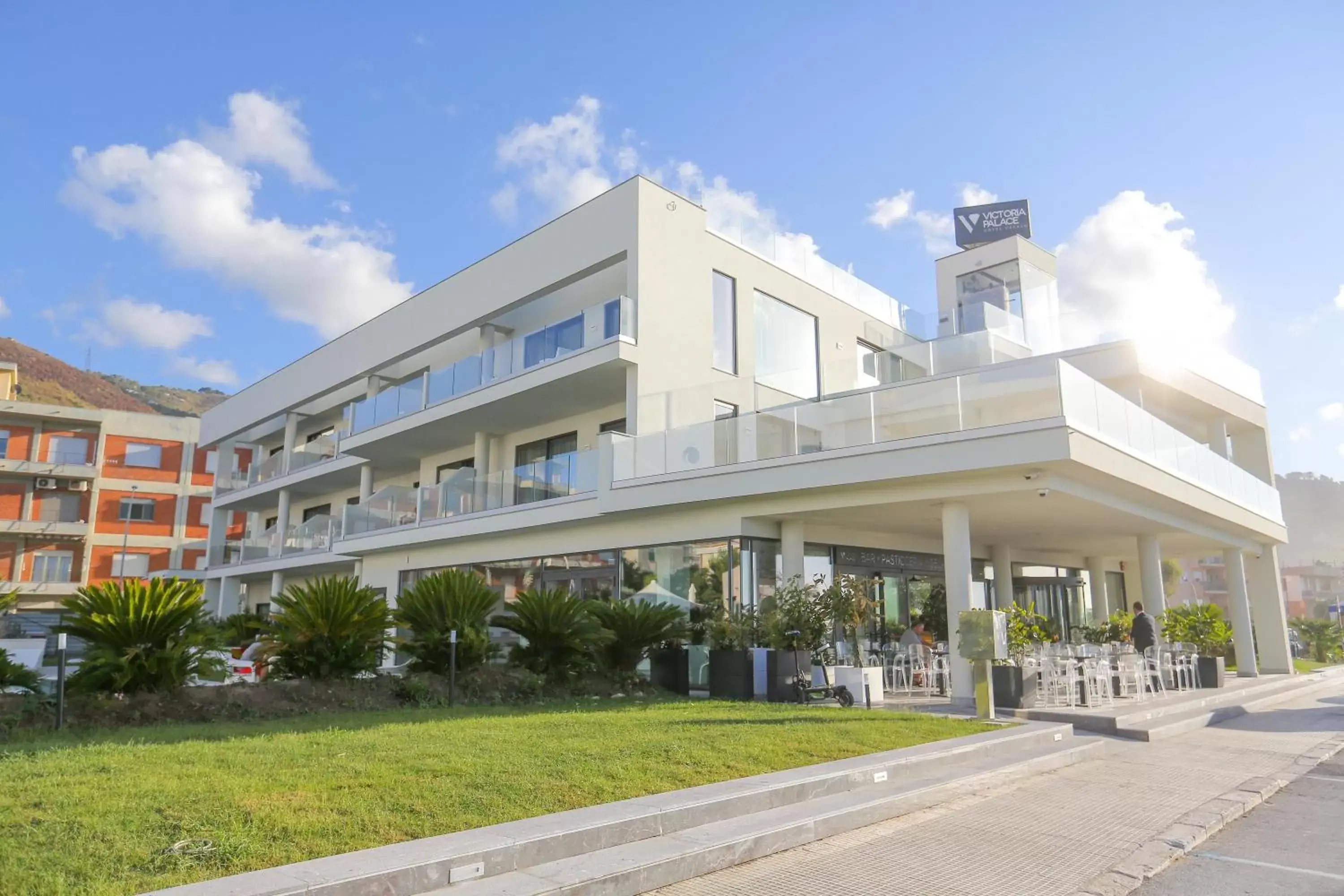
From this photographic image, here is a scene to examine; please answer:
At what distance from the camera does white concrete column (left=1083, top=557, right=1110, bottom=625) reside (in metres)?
26.7

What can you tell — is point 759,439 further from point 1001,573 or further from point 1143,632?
point 1001,573

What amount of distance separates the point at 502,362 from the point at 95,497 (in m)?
39.7

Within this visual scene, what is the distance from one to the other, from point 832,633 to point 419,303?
1550cm

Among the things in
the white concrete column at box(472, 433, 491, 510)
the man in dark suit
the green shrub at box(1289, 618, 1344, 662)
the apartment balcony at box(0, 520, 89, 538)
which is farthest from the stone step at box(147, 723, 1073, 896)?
the apartment balcony at box(0, 520, 89, 538)

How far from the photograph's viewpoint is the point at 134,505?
168ft

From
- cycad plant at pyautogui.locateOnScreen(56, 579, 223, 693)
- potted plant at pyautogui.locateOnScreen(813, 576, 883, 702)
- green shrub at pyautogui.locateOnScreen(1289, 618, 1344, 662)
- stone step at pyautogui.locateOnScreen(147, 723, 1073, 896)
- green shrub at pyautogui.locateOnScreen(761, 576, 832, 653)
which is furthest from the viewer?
green shrub at pyautogui.locateOnScreen(1289, 618, 1344, 662)

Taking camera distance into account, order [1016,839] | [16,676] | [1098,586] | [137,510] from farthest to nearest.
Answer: [137,510] < [1098,586] < [16,676] < [1016,839]

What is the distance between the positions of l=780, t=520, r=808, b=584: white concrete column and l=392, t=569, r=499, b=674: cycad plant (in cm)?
563

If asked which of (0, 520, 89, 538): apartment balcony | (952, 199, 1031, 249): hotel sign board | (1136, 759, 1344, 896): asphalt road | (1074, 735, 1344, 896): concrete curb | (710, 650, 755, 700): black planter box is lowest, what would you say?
(1136, 759, 1344, 896): asphalt road

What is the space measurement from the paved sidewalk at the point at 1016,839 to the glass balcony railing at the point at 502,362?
39.4 ft

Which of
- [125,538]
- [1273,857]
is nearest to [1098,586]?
[1273,857]

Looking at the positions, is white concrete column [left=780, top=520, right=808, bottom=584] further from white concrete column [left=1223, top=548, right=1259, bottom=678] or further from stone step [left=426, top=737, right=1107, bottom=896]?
white concrete column [left=1223, top=548, right=1259, bottom=678]

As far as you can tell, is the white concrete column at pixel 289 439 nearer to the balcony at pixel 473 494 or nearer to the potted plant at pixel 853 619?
the balcony at pixel 473 494

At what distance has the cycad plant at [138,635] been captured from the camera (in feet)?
31.4
